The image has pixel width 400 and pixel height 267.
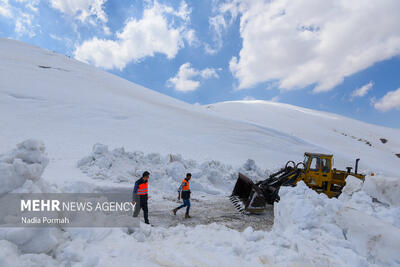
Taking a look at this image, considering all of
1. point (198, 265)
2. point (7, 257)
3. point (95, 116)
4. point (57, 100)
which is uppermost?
point (57, 100)

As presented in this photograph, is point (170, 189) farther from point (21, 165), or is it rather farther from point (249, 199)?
point (21, 165)

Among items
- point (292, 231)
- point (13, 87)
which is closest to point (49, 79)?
point (13, 87)

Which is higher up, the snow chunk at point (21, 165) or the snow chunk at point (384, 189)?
the snow chunk at point (21, 165)

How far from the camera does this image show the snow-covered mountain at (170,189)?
3.06m

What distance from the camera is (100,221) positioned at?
3.69m

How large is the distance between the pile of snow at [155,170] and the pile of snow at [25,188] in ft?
14.7

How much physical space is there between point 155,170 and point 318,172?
6.16 m

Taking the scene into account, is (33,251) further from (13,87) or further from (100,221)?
(13,87)

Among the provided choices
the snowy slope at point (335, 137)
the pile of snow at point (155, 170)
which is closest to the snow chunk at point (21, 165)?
the pile of snow at point (155, 170)

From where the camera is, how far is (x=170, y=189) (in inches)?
329

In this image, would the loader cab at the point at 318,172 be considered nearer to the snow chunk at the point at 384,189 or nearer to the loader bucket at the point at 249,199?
the loader bucket at the point at 249,199

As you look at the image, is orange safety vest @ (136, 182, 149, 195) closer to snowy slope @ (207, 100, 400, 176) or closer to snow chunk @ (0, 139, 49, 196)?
snow chunk @ (0, 139, 49, 196)

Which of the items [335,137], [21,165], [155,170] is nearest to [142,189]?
[21,165]

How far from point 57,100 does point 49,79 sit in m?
7.45
